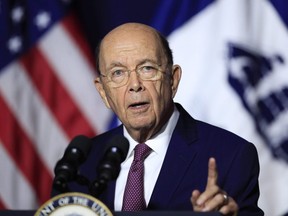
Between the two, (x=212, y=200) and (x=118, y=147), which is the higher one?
(x=118, y=147)

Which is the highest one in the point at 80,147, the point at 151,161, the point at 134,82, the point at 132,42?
the point at 132,42

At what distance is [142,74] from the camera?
8.08 feet

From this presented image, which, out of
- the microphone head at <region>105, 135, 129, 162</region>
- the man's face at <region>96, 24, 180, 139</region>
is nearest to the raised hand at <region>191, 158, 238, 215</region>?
the microphone head at <region>105, 135, 129, 162</region>

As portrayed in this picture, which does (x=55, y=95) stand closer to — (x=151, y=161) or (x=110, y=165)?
(x=151, y=161)

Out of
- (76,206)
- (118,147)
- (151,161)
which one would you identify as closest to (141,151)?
(151,161)

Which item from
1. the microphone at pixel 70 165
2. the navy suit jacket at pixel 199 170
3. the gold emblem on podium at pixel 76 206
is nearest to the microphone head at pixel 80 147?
the microphone at pixel 70 165

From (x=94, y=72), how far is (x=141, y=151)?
1.35m

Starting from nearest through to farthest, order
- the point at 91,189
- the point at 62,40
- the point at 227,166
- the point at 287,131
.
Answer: the point at 91,189, the point at 227,166, the point at 287,131, the point at 62,40

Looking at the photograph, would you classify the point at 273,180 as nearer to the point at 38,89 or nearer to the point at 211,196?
the point at 38,89

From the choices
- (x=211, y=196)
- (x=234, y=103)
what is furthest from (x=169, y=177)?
(x=234, y=103)

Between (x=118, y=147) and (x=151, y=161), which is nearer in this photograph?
(x=118, y=147)

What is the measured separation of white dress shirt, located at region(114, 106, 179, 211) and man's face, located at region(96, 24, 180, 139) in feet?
0.10

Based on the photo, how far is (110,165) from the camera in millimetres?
1869

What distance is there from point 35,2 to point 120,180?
60.1 inches
